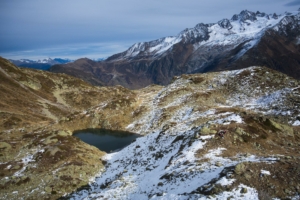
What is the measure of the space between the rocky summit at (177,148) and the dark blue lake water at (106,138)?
A: 3.46m

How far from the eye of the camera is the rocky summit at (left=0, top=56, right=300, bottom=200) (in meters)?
21.3

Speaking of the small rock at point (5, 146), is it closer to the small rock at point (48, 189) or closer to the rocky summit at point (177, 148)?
the rocky summit at point (177, 148)

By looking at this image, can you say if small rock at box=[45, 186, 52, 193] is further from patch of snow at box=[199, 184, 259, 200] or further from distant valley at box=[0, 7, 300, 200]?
patch of snow at box=[199, 184, 259, 200]

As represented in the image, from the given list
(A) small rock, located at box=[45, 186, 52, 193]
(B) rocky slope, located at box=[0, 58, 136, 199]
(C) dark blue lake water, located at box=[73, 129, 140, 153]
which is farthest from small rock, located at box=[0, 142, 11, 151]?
(C) dark blue lake water, located at box=[73, 129, 140, 153]

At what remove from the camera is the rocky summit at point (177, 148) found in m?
21.3

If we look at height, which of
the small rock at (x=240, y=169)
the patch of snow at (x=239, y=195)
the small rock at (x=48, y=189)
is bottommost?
the small rock at (x=48, y=189)

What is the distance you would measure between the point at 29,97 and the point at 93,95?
35.6m

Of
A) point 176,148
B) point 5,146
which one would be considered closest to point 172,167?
point 176,148

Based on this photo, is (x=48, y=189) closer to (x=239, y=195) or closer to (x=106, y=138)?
(x=239, y=195)

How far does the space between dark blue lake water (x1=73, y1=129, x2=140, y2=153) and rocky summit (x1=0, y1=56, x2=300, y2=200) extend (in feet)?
11.4

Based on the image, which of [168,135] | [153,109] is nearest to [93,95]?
[153,109]

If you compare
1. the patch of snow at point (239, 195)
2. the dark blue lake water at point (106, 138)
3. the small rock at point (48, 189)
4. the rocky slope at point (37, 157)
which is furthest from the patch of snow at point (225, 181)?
the dark blue lake water at point (106, 138)

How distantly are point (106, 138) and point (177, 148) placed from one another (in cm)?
4465

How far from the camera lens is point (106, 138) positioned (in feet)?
250
